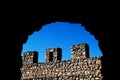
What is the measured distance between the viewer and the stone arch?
20.6 feet

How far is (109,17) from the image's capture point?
597cm

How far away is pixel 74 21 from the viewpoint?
6.98 metres

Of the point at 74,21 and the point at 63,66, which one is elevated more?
the point at 74,21

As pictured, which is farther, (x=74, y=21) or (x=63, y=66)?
(x=63, y=66)

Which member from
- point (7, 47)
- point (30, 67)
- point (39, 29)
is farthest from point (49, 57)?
point (7, 47)

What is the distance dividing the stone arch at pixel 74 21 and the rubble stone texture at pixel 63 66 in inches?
284

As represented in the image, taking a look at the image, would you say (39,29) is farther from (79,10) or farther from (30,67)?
(30,67)

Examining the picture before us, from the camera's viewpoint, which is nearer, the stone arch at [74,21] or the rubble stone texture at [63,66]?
the stone arch at [74,21]

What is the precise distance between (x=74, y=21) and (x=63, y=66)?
826 centimetres

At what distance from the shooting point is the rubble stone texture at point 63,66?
555 inches

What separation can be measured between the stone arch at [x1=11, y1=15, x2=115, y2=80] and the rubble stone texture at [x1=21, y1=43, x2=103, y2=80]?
23.6ft

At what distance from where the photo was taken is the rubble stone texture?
46.2ft

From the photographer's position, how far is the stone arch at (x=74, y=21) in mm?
6270

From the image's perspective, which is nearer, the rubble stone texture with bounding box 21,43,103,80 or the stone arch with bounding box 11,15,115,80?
the stone arch with bounding box 11,15,115,80
